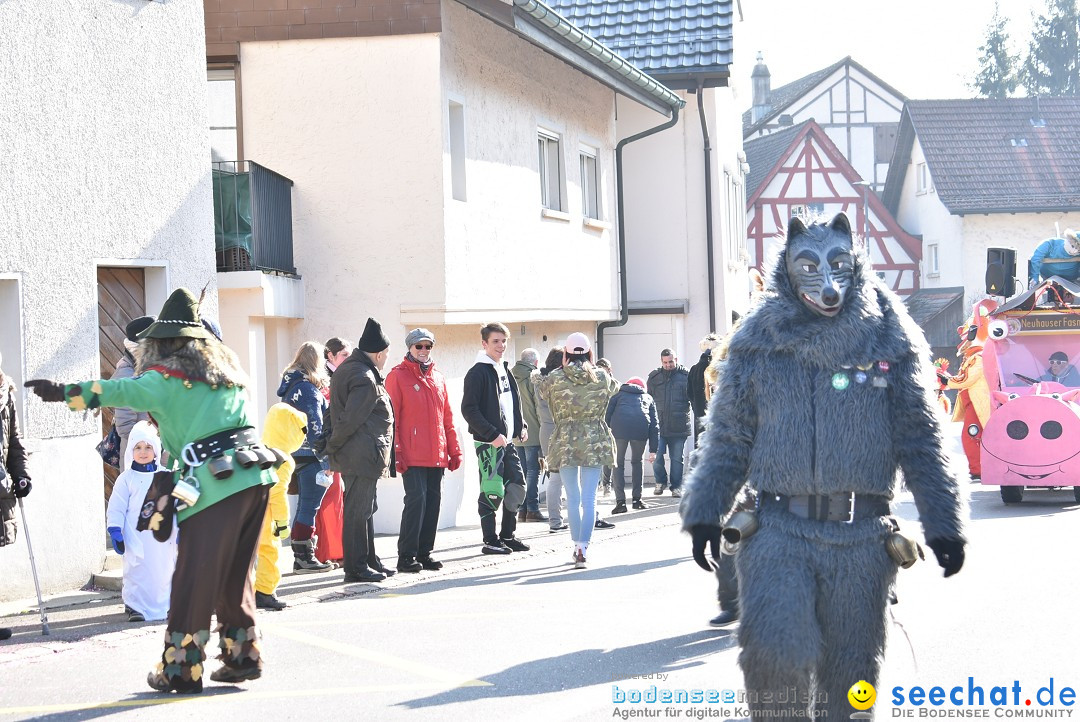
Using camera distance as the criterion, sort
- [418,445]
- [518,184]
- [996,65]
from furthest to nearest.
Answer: [996,65] → [518,184] → [418,445]

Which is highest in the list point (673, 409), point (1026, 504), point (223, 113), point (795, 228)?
point (223, 113)

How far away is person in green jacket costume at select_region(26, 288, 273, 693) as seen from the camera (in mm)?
6812

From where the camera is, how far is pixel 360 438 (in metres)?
10.6

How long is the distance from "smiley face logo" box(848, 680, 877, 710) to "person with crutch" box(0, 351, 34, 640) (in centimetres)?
552

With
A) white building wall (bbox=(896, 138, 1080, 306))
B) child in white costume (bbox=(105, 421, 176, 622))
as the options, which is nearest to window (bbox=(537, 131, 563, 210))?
child in white costume (bbox=(105, 421, 176, 622))

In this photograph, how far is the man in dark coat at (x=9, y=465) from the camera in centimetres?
866

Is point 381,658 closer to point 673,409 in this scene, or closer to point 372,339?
point 372,339

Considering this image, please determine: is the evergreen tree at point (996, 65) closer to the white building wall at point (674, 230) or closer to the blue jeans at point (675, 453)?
the white building wall at point (674, 230)

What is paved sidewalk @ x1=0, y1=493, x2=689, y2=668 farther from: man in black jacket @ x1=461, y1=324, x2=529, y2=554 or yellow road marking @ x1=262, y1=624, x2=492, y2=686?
yellow road marking @ x1=262, y1=624, x2=492, y2=686

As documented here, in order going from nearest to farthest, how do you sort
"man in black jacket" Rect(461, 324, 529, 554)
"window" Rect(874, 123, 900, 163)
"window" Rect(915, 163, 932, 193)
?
"man in black jacket" Rect(461, 324, 529, 554)
"window" Rect(915, 163, 932, 193)
"window" Rect(874, 123, 900, 163)

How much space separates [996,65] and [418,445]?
70.4 metres

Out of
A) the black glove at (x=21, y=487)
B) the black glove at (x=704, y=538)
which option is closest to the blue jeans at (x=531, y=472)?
the black glove at (x=21, y=487)

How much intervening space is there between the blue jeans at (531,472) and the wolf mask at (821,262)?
1011 cm

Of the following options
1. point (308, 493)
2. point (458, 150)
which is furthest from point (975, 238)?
point (308, 493)
